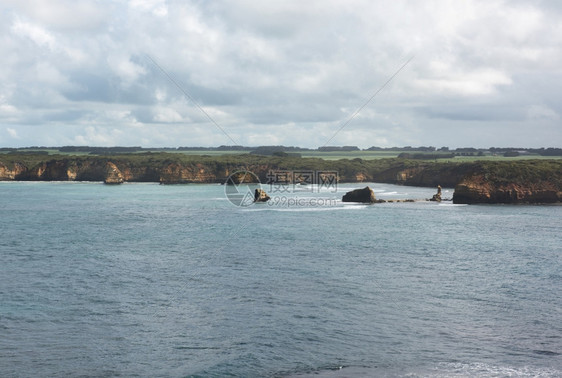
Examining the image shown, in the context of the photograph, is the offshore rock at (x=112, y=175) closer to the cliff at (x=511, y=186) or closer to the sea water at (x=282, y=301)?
the cliff at (x=511, y=186)

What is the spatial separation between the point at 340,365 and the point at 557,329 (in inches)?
481

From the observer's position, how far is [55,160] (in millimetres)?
198000

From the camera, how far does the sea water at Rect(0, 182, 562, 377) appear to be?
23.9 meters

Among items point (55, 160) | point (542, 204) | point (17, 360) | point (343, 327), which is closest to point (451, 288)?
point (343, 327)

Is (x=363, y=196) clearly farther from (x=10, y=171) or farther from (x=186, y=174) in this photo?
(x=10, y=171)

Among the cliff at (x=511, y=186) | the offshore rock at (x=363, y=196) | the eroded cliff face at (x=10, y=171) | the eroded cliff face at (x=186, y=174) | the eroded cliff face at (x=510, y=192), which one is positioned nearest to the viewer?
the eroded cliff face at (x=510, y=192)

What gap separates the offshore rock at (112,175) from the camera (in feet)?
606

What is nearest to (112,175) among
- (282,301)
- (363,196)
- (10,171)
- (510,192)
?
(10,171)

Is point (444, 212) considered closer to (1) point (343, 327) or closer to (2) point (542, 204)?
(2) point (542, 204)

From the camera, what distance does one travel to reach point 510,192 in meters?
101

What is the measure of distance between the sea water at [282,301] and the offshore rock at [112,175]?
120483 mm

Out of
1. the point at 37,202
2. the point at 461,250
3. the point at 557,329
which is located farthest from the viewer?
the point at 37,202

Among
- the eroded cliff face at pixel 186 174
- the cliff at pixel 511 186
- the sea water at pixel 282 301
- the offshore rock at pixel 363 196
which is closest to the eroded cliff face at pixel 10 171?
the eroded cliff face at pixel 186 174

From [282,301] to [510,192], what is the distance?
79873 millimetres
